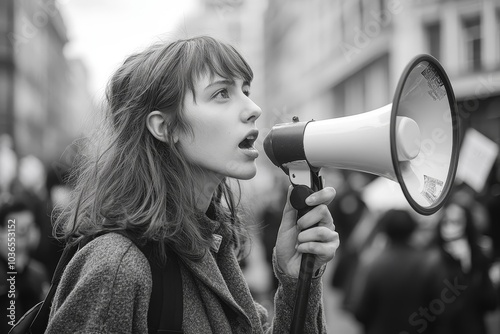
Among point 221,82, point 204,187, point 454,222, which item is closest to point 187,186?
point 204,187

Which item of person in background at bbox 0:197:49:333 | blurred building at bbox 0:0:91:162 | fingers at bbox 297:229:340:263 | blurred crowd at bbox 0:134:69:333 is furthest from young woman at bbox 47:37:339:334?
blurred building at bbox 0:0:91:162

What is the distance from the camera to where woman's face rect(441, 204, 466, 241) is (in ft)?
14.5

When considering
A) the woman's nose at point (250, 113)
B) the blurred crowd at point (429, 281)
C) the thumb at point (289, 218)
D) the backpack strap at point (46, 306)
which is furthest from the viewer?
the blurred crowd at point (429, 281)

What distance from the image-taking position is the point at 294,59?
125 feet

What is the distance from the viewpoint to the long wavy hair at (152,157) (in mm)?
1542

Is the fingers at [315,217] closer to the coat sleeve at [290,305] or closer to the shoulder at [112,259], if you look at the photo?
the coat sleeve at [290,305]

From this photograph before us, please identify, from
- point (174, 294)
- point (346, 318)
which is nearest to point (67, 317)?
point (174, 294)

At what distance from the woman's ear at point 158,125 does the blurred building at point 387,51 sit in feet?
28.9

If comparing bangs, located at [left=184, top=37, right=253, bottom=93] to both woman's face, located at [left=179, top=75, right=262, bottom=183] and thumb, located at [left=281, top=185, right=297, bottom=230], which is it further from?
thumb, located at [left=281, top=185, right=297, bottom=230]

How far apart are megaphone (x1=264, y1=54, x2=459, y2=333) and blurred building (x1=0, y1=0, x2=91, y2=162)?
12214 millimetres

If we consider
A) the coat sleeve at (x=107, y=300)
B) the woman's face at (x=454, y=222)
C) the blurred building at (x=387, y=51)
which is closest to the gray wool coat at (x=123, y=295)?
the coat sleeve at (x=107, y=300)

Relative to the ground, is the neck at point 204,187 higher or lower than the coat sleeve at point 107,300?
higher

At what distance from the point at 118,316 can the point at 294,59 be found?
37.6 meters

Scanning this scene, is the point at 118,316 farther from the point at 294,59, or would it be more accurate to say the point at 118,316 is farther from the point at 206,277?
the point at 294,59
